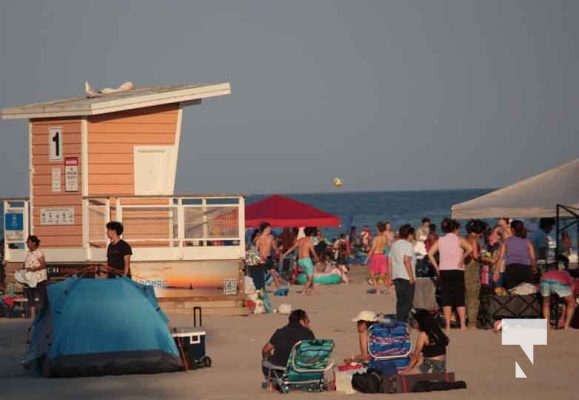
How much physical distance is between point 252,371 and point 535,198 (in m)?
6.66

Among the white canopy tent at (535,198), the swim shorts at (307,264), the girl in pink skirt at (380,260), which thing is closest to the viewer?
the white canopy tent at (535,198)

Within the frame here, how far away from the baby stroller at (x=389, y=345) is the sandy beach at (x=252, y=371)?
677mm

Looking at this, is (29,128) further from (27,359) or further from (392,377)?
(392,377)

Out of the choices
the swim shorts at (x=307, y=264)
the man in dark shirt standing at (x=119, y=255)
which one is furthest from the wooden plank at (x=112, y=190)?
the man in dark shirt standing at (x=119, y=255)

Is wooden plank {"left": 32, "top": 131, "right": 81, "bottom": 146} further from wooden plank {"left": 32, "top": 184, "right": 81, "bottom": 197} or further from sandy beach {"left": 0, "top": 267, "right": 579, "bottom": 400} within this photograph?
sandy beach {"left": 0, "top": 267, "right": 579, "bottom": 400}

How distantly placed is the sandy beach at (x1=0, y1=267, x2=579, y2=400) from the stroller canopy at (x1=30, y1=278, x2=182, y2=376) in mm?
183

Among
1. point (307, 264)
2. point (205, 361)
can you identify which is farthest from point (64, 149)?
point (205, 361)

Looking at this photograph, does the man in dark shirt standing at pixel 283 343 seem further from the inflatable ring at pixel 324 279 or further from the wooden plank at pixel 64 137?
the inflatable ring at pixel 324 279

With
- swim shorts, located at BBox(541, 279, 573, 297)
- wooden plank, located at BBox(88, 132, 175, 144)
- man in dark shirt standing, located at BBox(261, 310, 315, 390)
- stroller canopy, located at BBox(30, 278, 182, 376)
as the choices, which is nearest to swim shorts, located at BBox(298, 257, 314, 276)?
wooden plank, located at BBox(88, 132, 175, 144)

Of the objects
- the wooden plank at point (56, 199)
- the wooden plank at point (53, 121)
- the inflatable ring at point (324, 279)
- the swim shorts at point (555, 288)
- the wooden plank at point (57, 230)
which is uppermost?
the wooden plank at point (53, 121)

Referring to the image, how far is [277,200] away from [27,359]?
2380cm

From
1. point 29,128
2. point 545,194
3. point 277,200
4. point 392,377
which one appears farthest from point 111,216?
point 277,200

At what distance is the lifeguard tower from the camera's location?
24297 mm

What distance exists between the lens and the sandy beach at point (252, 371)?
585 inches
